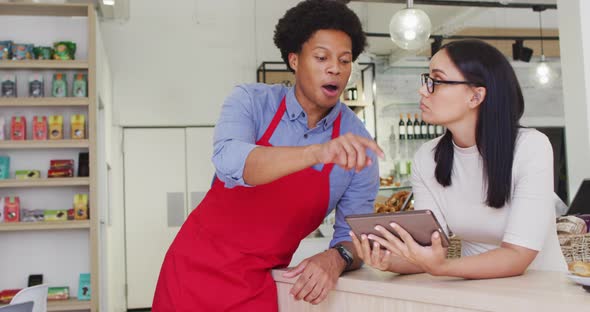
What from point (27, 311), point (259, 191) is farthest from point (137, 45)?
point (259, 191)

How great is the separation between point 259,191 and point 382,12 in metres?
6.34

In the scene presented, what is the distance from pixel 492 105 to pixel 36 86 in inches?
174

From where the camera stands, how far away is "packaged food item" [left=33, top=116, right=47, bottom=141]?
5.29 meters

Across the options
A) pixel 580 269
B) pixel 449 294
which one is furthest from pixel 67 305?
pixel 580 269

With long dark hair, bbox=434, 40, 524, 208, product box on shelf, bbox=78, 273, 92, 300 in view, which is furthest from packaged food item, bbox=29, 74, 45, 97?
Result: long dark hair, bbox=434, 40, 524, 208

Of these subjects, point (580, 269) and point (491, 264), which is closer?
point (580, 269)

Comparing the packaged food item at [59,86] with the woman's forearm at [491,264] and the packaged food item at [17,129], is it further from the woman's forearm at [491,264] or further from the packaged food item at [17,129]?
the woman's forearm at [491,264]

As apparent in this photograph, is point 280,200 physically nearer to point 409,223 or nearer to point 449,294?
point 409,223

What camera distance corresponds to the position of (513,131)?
1772mm

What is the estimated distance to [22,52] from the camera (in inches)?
210

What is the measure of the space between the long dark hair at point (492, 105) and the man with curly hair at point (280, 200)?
1.01 ft

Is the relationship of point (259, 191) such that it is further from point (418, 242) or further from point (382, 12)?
point (382, 12)

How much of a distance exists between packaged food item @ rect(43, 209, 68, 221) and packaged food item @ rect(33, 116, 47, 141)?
0.58 metres

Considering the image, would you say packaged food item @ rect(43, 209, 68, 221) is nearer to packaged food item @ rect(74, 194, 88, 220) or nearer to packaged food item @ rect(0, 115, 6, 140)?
packaged food item @ rect(74, 194, 88, 220)
